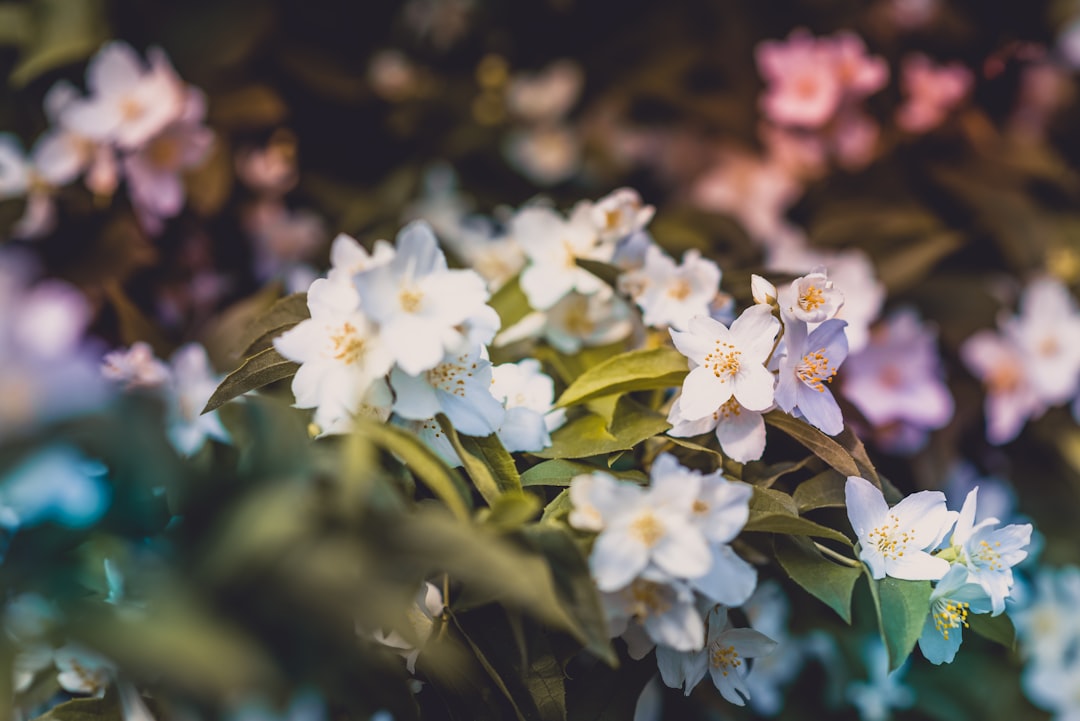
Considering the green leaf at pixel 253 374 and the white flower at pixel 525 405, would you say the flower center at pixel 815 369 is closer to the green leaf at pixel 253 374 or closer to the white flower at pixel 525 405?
the white flower at pixel 525 405

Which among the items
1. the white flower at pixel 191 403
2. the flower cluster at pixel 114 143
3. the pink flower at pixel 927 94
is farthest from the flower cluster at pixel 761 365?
the pink flower at pixel 927 94

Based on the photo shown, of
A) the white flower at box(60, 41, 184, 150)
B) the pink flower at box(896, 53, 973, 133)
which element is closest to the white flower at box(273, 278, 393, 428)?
the white flower at box(60, 41, 184, 150)

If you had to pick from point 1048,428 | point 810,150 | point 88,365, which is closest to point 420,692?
point 88,365

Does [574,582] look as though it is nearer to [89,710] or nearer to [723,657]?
[723,657]

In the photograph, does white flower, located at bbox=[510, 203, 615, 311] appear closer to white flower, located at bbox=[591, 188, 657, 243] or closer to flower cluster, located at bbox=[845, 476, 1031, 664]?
white flower, located at bbox=[591, 188, 657, 243]

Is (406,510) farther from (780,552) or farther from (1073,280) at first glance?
(1073,280)

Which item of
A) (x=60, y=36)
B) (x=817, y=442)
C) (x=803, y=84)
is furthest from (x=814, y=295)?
(x=60, y=36)
